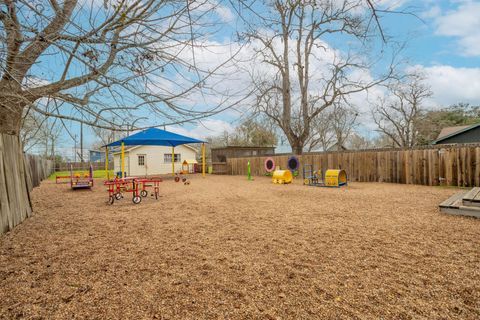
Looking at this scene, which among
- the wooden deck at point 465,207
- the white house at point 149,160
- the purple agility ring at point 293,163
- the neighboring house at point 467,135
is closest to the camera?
the wooden deck at point 465,207

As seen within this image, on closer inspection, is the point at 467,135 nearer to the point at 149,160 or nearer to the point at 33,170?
the point at 149,160

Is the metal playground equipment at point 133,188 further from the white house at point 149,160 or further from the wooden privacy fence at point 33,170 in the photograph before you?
the white house at point 149,160

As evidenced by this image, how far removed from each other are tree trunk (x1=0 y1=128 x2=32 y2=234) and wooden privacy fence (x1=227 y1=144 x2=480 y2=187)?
13404mm

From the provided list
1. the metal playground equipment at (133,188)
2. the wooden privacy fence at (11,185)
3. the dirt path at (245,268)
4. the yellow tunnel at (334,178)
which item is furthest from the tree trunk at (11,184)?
the yellow tunnel at (334,178)

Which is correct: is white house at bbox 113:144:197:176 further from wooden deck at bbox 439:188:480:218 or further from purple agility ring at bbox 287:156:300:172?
wooden deck at bbox 439:188:480:218

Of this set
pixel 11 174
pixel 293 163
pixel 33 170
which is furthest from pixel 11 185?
pixel 293 163

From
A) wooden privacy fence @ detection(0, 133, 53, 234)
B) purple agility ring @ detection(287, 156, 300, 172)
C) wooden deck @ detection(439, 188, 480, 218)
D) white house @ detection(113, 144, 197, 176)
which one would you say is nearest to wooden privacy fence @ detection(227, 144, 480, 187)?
purple agility ring @ detection(287, 156, 300, 172)

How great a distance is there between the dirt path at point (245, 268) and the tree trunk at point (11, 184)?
26 cm

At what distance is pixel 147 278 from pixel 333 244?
2509 mm

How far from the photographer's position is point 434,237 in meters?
3.90

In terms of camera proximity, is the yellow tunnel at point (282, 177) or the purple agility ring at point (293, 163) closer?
the yellow tunnel at point (282, 177)

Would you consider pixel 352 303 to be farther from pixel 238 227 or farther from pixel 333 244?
A: pixel 238 227

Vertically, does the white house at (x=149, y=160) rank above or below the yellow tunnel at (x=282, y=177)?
above

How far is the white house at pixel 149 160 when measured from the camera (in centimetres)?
2500
